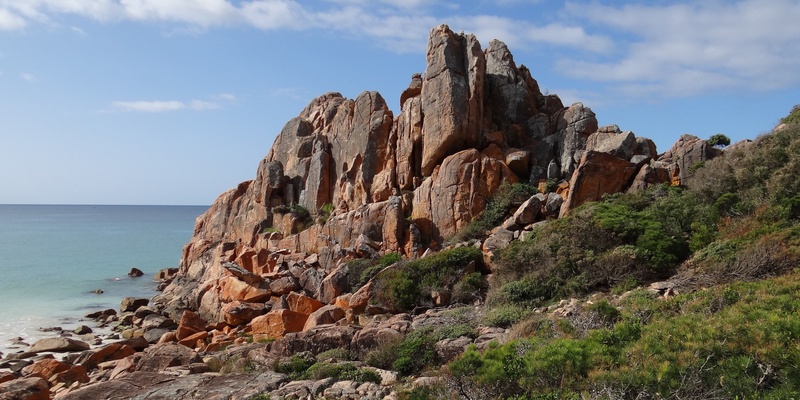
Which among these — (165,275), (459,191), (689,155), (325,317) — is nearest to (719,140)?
(689,155)

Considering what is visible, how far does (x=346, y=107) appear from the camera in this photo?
38.0 m

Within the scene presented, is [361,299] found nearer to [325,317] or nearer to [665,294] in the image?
[325,317]

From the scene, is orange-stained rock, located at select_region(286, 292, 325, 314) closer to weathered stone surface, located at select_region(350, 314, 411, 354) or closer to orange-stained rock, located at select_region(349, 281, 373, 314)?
orange-stained rock, located at select_region(349, 281, 373, 314)

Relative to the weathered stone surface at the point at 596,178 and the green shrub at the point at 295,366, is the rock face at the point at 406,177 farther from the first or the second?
the green shrub at the point at 295,366

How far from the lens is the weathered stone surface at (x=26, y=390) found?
15.9 m

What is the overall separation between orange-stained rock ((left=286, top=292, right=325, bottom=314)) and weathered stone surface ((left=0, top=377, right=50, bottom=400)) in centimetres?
1012

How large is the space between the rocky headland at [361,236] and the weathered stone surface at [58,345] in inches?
4.0

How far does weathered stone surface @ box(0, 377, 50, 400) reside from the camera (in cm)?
1588

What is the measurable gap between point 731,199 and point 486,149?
12678mm

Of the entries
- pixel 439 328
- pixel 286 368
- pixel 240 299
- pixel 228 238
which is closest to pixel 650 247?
pixel 439 328

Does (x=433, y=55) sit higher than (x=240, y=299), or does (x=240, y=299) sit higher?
(x=433, y=55)

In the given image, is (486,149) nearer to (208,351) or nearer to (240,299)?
(240,299)

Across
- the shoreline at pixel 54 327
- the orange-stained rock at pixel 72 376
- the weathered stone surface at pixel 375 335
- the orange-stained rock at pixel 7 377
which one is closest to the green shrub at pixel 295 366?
the weathered stone surface at pixel 375 335

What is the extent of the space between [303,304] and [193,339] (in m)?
4.88
